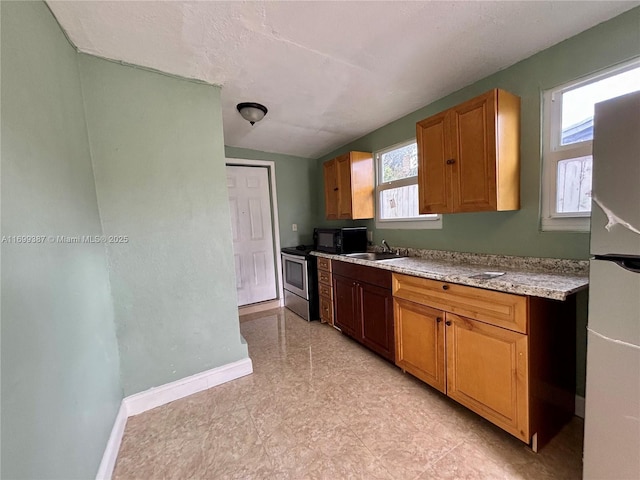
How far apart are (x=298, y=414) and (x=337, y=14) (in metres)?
2.35

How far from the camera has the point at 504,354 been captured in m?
1.35

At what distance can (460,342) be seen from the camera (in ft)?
5.13

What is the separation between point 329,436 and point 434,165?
6.49ft

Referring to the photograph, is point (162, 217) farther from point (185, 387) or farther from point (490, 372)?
point (490, 372)

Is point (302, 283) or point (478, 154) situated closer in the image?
point (478, 154)

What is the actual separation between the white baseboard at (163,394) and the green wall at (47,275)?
0.30 ft

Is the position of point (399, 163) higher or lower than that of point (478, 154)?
higher

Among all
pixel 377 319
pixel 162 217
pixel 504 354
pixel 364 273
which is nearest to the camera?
pixel 504 354

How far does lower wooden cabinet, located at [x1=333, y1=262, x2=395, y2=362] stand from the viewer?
2.11 m

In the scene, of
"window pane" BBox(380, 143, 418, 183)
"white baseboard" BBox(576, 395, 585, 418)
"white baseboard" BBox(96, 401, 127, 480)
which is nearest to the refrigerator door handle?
"white baseboard" BBox(576, 395, 585, 418)

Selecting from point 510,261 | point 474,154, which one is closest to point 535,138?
point 474,154

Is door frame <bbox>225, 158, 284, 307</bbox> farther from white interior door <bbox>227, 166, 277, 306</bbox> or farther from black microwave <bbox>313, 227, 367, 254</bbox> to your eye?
black microwave <bbox>313, 227, 367, 254</bbox>

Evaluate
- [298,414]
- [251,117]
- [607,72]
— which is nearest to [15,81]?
[251,117]

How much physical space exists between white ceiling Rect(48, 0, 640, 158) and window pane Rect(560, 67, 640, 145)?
0.32m
